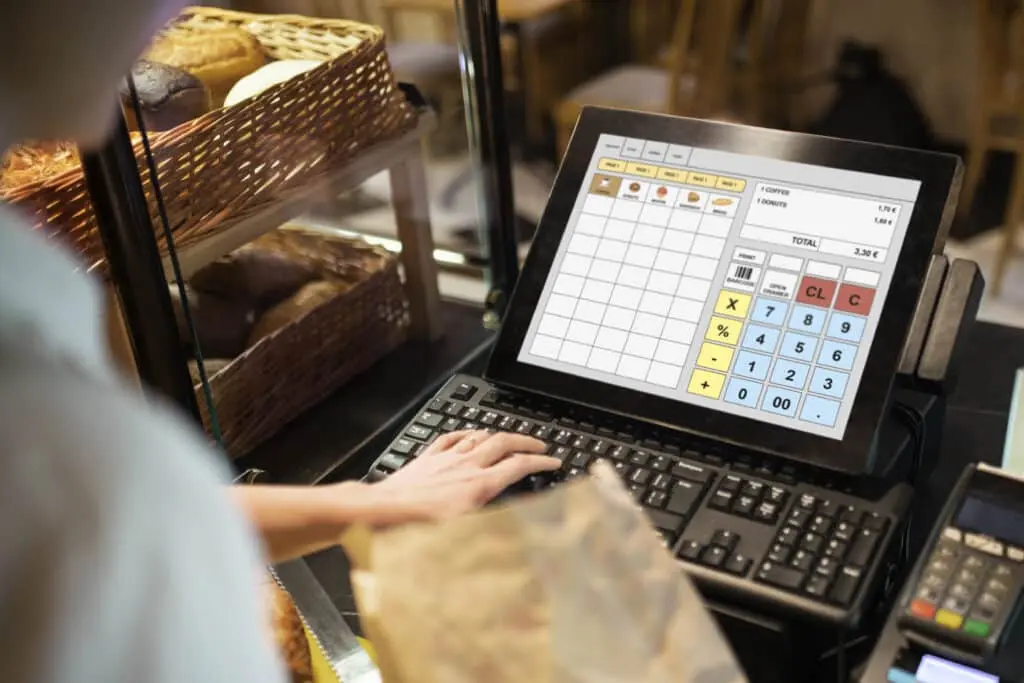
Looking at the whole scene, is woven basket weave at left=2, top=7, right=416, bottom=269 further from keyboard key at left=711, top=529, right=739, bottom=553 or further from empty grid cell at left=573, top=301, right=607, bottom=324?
keyboard key at left=711, top=529, right=739, bottom=553

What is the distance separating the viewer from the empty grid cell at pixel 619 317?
0.82 m

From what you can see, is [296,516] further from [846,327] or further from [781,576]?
[846,327]

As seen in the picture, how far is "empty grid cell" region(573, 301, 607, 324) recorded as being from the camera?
83 centimetres

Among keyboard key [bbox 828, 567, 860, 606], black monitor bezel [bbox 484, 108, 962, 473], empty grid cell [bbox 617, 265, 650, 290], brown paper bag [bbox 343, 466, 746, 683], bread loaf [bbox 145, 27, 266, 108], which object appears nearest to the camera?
brown paper bag [bbox 343, 466, 746, 683]

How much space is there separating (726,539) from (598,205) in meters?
0.31

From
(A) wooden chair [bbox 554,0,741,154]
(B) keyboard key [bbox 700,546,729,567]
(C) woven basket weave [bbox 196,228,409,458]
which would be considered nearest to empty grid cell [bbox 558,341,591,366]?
(B) keyboard key [bbox 700,546,729,567]

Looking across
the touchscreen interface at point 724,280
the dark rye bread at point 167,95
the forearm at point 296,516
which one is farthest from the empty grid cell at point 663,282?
the dark rye bread at point 167,95

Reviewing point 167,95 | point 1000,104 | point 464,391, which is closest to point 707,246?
point 464,391

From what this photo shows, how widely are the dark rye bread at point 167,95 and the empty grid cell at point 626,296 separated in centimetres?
39

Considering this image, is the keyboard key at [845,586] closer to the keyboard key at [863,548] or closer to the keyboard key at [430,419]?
the keyboard key at [863,548]

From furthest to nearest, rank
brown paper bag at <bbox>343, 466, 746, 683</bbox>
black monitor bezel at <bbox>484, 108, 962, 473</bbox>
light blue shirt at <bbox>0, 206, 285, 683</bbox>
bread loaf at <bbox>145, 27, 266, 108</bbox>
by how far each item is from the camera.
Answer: bread loaf at <bbox>145, 27, 266, 108</bbox> → black monitor bezel at <bbox>484, 108, 962, 473</bbox> → brown paper bag at <bbox>343, 466, 746, 683</bbox> → light blue shirt at <bbox>0, 206, 285, 683</bbox>

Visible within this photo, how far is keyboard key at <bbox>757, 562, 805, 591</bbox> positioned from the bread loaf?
61 centimetres

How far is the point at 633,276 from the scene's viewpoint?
0.83m

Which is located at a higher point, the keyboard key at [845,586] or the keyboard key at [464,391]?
the keyboard key at [845,586]
